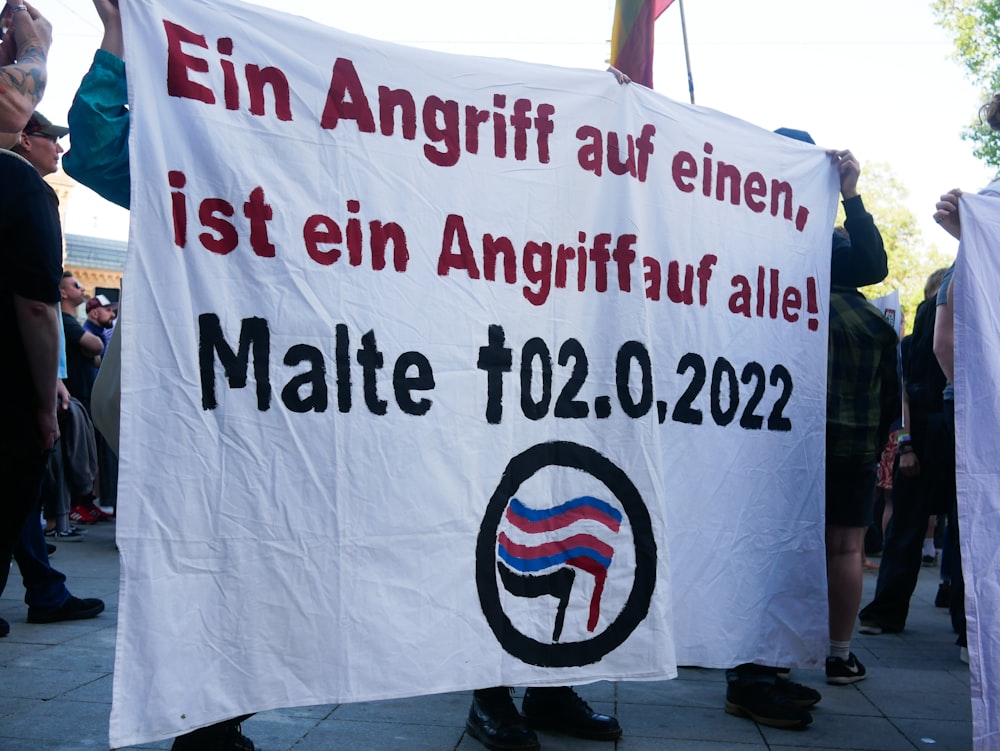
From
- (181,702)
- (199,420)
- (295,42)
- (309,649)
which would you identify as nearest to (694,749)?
(309,649)

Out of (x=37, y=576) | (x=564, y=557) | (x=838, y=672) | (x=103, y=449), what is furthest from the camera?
(x=103, y=449)

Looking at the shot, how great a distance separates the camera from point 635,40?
465cm

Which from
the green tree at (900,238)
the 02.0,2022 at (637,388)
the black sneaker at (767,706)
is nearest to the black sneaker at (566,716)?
the black sneaker at (767,706)

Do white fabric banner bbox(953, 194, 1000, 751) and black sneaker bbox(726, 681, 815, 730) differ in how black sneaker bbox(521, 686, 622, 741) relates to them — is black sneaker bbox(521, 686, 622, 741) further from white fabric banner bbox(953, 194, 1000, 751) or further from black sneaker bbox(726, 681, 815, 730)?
white fabric banner bbox(953, 194, 1000, 751)

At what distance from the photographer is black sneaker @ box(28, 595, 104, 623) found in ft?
14.9

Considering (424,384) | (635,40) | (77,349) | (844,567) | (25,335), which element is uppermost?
(635,40)

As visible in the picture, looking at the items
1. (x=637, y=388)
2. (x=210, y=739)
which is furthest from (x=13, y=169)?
(x=637, y=388)

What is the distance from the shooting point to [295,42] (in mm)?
2674

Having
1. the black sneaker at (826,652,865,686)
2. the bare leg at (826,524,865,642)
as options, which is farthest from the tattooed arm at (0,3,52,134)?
the black sneaker at (826,652,865,686)

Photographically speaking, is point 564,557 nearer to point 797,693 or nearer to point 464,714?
point 464,714

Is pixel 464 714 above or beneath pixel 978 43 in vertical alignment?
beneath

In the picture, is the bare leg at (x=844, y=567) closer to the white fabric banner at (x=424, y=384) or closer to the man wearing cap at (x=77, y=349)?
the white fabric banner at (x=424, y=384)

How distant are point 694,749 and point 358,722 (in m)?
1.07

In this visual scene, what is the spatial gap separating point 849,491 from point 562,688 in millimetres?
1352
